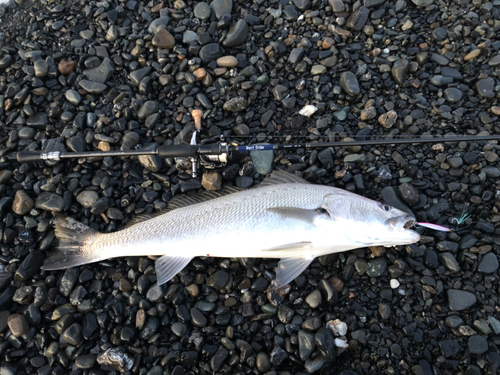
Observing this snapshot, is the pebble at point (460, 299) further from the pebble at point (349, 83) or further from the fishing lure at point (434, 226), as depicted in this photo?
the pebble at point (349, 83)

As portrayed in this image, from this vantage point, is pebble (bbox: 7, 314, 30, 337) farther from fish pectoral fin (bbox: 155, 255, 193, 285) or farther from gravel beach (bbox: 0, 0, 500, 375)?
fish pectoral fin (bbox: 155, 255, 193, 285)

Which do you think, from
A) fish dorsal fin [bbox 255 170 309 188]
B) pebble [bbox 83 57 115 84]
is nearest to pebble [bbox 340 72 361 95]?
fish dorsal fin [bbox 255 170 309 188]

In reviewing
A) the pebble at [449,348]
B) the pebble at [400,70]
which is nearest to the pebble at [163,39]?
the pebble at [400,70]

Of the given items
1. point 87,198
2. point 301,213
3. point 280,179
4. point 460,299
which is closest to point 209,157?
point 280,179

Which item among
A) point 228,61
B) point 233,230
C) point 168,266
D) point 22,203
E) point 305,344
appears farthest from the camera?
point 228,61

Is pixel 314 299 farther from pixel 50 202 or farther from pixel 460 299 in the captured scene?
pixel 50 202

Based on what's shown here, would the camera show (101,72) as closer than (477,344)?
No

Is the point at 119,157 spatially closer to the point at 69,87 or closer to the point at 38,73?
the point at 69,87
